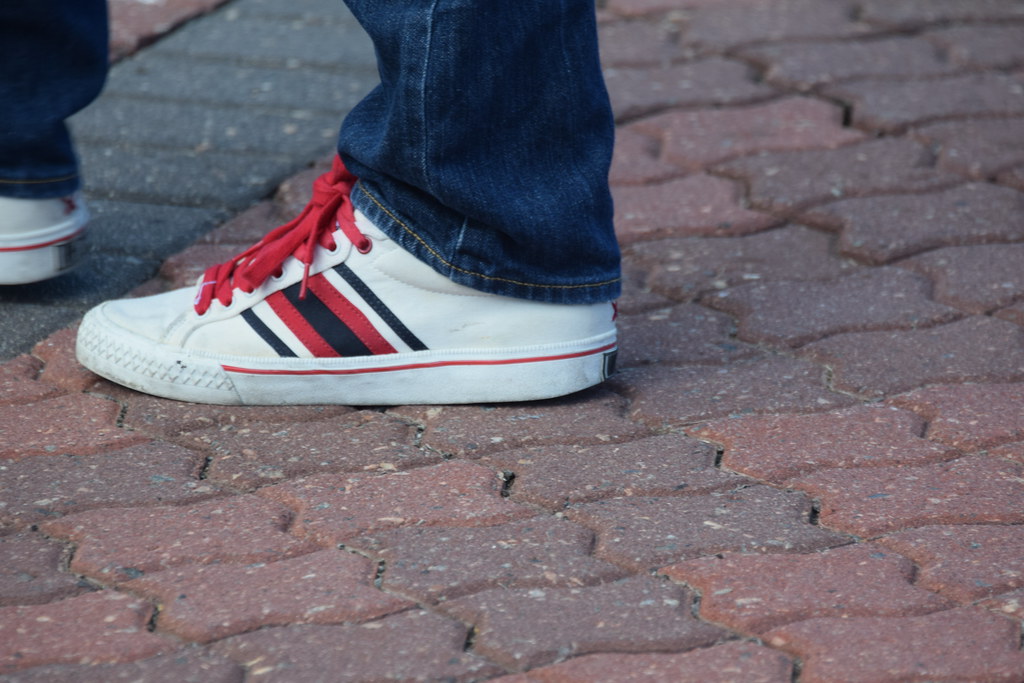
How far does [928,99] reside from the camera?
2.71 metres

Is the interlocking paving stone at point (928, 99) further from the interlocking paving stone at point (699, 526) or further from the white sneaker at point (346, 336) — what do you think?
the interlocking paving stone at point (699, 526)

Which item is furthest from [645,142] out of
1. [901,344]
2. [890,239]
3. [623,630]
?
[623,630]

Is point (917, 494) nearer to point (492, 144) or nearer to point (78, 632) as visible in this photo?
point (492, 144)

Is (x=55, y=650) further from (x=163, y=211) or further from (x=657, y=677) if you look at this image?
(x=163, y=211)

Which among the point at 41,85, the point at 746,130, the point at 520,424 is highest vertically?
the point at 41,85

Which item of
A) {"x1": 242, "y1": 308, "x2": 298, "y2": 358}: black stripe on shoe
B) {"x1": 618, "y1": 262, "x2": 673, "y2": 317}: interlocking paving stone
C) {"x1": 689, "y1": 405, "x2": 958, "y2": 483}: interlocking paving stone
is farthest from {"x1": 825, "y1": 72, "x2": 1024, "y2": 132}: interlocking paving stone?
{"x1": 242, "y1": 308, "x2": 298, "y2": 358}: black stripe on shoe

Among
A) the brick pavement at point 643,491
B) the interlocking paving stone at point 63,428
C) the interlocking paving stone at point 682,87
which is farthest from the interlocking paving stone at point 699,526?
the interlocking paving stone at point 682,87

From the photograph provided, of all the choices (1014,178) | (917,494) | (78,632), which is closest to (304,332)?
(78,632)

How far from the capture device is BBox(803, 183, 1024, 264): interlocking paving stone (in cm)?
212

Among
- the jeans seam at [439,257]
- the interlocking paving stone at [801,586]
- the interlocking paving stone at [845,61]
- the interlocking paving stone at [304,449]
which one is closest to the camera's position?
the interlocking paving stone at [801,586]

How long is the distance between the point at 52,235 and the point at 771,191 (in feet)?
4.19

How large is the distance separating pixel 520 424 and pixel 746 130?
1.24 m

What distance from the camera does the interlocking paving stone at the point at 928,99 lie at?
103 inches

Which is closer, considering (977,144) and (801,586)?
(801,586)
